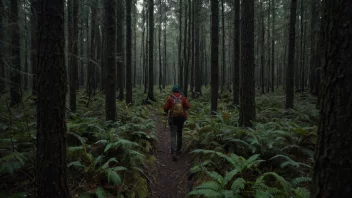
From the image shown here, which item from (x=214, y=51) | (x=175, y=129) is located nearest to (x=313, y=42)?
(x=214, y=51)

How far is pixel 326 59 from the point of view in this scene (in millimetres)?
1915

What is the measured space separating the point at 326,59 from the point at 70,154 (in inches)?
199

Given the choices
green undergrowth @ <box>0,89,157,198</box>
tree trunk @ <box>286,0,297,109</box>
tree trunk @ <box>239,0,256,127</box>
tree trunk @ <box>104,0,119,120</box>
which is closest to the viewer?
green undergrowth @ <box>0,89,157,198</box>

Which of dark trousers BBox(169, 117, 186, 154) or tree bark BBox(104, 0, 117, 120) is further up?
tree bark BBox(104, 0, 117, 120)

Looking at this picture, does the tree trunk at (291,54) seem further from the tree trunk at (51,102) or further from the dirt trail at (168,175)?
the tree trunk at (51,102)

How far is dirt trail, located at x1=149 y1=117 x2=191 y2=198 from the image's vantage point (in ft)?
16.0

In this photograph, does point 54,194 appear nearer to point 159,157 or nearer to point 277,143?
point 159,157

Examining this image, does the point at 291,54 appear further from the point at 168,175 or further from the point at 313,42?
the point at 313,42

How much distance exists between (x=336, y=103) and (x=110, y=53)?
24.6ft

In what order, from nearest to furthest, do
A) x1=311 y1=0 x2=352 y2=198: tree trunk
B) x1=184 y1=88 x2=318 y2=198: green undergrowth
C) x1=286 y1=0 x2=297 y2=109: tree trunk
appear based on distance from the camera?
x1=311 y1=0 x2=352 y2=198: tree trunk, x1=184 y1=88 x2=318 y2=198: green undergrowth, x1=286 y1=0 x2=297 y2=109: tree trunk

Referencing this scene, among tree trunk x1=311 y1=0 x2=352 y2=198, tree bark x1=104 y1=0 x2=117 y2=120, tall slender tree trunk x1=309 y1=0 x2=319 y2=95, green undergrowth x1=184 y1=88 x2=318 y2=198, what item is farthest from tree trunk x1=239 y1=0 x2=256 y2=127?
tall slender tree trunk x1=309 y1=0 x2=319 y2=95

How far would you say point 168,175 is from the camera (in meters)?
5.79

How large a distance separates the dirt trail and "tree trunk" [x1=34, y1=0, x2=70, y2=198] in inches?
91.9

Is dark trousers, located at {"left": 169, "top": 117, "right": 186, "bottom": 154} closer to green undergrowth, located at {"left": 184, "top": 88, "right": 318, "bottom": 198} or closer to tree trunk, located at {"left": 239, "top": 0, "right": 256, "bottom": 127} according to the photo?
green undergrowth, located at {"left": 184, "top": 88, "right": 318, "bottom": 198}
